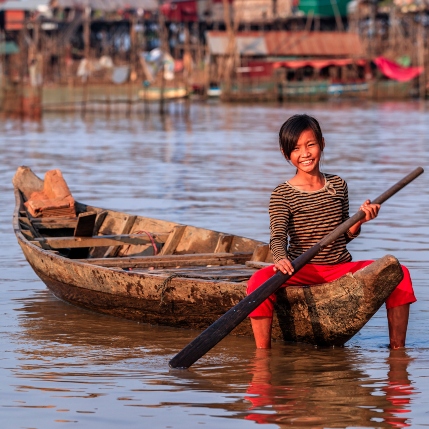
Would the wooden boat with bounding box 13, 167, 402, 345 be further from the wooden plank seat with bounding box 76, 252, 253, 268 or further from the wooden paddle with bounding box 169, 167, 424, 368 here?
the wooden paddle with bounding box 169, 167, 424, 368

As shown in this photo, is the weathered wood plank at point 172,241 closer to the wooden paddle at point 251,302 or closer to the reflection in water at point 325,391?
the reflection in water at point 325,391

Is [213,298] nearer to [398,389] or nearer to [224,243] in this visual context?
[398,389]

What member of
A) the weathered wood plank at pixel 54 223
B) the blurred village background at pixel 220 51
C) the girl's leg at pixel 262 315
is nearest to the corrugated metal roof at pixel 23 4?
the blurred village background at pixel 220 51

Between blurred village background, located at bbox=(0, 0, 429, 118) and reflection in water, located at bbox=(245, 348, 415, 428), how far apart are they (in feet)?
112

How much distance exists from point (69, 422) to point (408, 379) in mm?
1845

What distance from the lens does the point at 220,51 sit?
51062 mm

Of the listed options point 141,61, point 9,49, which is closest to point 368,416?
point 141,61

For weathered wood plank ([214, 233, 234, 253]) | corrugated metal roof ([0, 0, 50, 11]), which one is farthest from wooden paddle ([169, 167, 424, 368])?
corrugated metal roof ([0, 0, 50, 11])

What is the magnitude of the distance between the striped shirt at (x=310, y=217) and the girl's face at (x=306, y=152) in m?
0.14

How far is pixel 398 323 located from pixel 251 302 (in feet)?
2.99

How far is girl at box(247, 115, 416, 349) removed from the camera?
18.9 feet

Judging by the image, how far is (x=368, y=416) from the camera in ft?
16.3

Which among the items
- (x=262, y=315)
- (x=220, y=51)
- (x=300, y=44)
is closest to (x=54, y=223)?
(x=262, y=315)

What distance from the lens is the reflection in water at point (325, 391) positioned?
16.2ft
